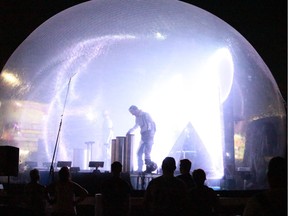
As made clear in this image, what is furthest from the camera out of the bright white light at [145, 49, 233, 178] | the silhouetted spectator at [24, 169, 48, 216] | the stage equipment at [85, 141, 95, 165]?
the stage equipment at [85, 141, 95, 165]

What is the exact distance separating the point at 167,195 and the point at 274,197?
1.66 metres

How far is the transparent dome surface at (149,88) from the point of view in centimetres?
1077

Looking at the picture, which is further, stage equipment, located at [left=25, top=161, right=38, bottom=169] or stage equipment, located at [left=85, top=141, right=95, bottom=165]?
stage equipment, located at [left=85, top=141, right=95, bottom=165]

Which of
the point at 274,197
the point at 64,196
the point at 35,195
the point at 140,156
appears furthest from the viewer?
the point at 140,156

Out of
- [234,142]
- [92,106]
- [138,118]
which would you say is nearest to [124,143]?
[138,118]

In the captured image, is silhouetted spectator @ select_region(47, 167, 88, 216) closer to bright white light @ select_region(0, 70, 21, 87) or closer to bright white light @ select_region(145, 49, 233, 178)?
bright white light @ select_region(0, 70, 21, 87)

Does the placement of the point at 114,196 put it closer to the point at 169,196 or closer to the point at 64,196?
the point at 64,196

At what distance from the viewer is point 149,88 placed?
14250mm

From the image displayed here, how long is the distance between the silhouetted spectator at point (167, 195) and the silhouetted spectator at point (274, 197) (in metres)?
1.52

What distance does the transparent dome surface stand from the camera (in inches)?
424

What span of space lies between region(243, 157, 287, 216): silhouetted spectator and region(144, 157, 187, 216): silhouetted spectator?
1.52m

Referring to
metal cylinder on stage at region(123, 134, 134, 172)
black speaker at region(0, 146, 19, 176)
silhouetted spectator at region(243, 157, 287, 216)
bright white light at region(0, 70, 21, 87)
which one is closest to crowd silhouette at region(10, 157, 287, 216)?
silhouetted spectator at region(243, 157, 287, 216)

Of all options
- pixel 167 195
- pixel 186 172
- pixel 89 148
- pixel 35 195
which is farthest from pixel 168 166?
pixel 89 148

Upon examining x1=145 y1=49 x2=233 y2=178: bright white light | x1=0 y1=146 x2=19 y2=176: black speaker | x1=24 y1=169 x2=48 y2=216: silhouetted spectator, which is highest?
x1=145 y1=49 x2=233 y2=178: bright white light
